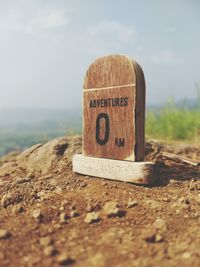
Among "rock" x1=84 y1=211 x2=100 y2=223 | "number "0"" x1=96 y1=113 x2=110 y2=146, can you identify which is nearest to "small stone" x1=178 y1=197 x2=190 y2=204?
"rock" x1=84 y1=211 x2=100 y2=223

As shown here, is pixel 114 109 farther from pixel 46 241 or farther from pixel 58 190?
pixel 46 241

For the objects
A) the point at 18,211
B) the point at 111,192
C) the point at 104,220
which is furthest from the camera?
the point at 111,192

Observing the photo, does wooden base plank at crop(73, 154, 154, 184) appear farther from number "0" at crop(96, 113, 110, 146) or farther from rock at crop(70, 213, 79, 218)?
rock at crop(70, 213, 79, 218)

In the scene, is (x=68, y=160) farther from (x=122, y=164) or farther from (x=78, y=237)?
(x=78, y=237)

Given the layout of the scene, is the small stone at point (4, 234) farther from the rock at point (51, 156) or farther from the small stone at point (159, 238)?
the rock at point (51, 156)

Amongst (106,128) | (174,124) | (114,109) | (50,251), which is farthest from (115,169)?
(174,124)

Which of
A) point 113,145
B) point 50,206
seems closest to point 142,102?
point 113,145
